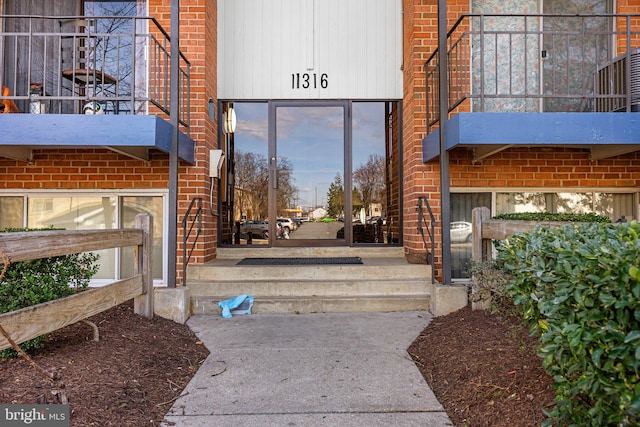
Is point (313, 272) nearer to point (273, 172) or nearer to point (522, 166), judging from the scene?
point (273, 172)

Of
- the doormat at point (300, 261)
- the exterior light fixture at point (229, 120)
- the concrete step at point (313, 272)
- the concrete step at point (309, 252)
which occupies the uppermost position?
the exterior light fixture at point (229, 120)

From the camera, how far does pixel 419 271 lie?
514cm

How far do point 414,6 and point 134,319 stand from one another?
5.11 meters

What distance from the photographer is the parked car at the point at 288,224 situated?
6.57 metres

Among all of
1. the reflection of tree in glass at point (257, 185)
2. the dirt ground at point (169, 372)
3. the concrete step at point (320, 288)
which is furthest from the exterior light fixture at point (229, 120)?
the dirt ground at point (169, 372)

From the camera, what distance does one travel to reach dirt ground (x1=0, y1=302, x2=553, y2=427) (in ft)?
7.25

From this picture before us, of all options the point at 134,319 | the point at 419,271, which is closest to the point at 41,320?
the point at 134,319

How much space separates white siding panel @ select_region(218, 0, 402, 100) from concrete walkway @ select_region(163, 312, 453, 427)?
3706 millimetres

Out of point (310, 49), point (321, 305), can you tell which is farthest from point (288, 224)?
point (310, 49)

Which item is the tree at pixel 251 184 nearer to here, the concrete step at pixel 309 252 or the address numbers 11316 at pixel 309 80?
the concrete step at pixel 309 252

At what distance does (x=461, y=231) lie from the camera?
5.75 meters

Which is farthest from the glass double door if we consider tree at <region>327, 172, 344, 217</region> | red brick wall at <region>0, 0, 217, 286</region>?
red brick wall at <region>0, 0, 217, 286</region>

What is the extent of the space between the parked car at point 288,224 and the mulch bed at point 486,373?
3.29m

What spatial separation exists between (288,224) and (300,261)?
1047 mm
